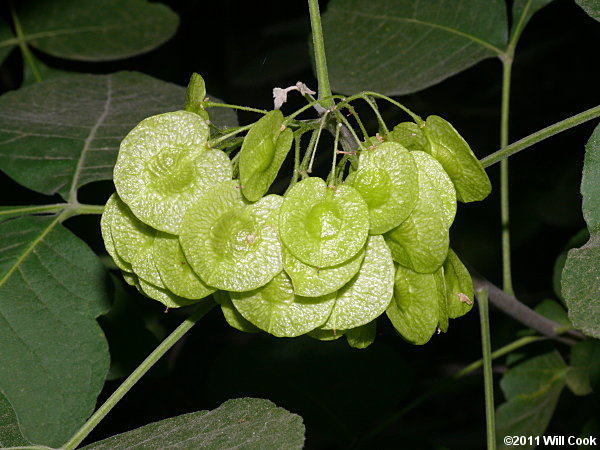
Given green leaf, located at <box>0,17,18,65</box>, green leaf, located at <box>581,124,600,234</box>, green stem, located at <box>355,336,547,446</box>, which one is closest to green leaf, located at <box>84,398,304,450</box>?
green leaf, located at <box>581,124,600,234</box>

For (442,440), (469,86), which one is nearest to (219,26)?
(469,86)

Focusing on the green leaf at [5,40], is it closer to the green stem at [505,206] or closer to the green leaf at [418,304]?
the green stem at [505,206]

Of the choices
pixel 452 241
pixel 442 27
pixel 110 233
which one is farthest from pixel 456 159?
pixel 452 241

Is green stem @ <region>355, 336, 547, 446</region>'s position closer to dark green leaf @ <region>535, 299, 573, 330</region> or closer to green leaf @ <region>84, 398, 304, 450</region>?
dark green leaf @ <region>535, 299, 573, 330</region>

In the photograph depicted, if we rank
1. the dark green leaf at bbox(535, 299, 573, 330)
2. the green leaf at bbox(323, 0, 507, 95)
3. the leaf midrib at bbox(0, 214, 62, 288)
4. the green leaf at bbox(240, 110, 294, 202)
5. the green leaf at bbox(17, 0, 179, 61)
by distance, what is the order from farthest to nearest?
the green leaf at bbox(17, 0, 179, 61)
the dark green leaf at bbox(535, 299, 573, 330)
the green leaf at bbox(323, 0, 507, 95)
the leaf midrib at bbox(0, 214, 62, 288)
the green leaf at bbox(240, 110, 294, 202)

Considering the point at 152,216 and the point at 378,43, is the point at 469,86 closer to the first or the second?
the point at 378,43

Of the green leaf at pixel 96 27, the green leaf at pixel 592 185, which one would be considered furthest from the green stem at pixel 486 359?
the green leaf at pixel 96 27
